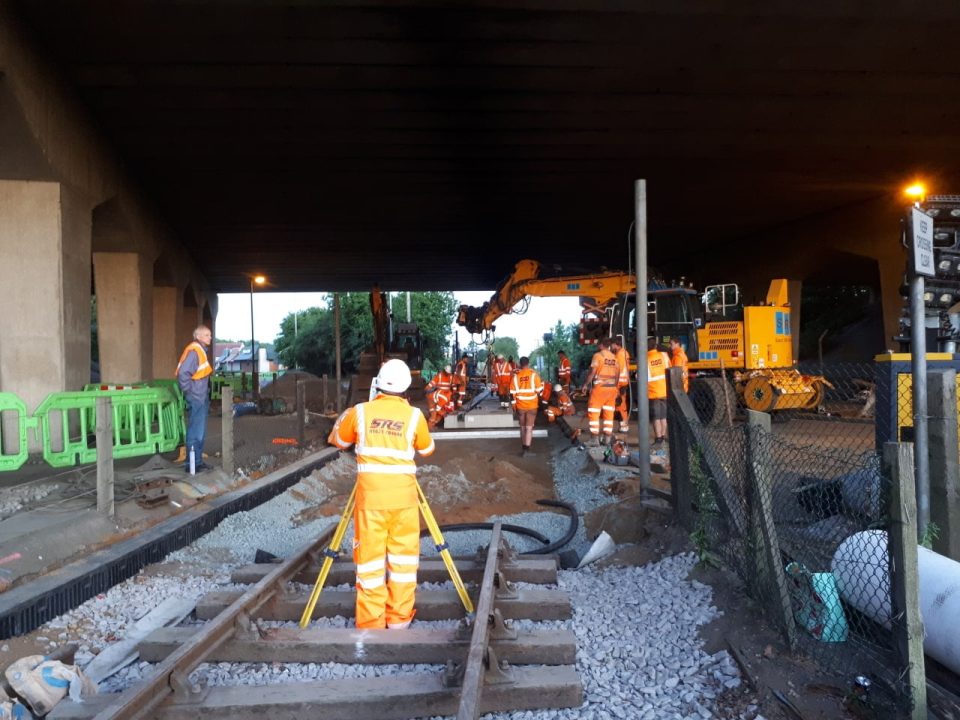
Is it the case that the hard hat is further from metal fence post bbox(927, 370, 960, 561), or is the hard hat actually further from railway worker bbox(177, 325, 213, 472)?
railway worker bbox(177, 325, 213, 472)

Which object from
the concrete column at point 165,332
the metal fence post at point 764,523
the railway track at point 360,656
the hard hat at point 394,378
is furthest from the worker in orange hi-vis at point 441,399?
the metal fence post at point 764,523

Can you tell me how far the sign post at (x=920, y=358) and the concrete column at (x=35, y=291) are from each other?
39.6 ft

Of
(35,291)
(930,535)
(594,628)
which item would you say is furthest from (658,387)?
(35,291)

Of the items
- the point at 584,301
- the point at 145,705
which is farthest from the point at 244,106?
the point at 145,705

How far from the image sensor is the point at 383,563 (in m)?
4.93

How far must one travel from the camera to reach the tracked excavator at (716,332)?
14570 mm

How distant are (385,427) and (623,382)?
9.39m

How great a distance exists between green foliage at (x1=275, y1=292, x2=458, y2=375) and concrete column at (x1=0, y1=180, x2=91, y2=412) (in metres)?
35.4

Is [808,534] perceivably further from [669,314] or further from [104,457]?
[669,314]

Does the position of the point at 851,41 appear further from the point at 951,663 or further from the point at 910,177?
the point at 951,663

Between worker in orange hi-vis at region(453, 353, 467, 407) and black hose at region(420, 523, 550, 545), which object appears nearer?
black hose at region(420, 523, 550, 545)

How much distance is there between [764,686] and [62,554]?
5.70m

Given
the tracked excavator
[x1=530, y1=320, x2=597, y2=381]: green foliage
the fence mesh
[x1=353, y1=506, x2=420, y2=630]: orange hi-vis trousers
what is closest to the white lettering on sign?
the fence mesh

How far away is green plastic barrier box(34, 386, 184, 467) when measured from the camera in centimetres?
859
